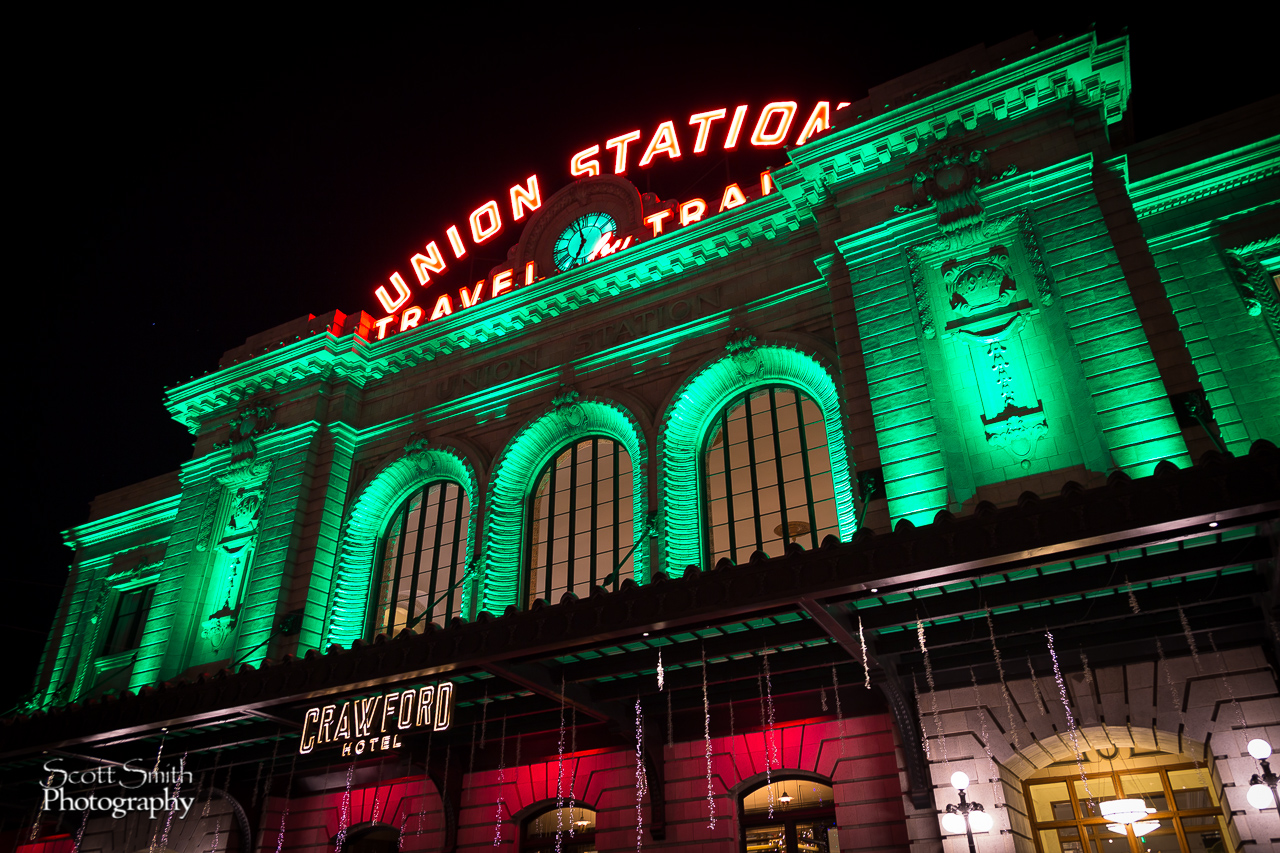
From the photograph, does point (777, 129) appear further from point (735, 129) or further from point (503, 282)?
point (503, 282)

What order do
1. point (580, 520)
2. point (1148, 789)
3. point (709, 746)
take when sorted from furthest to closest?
1. point (580, 520)
2. point (709, 746)
3. point (1148, 789)

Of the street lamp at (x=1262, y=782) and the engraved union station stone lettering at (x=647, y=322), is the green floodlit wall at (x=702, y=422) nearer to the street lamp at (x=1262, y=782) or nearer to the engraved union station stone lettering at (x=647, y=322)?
the engraved union station stone lettering at (x=647, y=322)

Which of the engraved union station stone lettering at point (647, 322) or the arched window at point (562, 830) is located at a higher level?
the engraved union station stone lettering at point (647, 322)

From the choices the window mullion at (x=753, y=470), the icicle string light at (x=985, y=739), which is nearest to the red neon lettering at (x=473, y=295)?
the window mullion at (x=753, y=470)

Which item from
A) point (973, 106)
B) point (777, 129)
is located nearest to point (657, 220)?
point (777, 129)

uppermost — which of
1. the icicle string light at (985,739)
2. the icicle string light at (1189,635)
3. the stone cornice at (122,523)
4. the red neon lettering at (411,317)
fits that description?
the red neon lettering at (411,317)

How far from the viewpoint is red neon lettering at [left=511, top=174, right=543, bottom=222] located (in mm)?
32594

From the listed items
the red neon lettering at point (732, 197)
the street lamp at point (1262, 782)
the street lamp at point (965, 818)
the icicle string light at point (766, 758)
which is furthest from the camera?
the red neon lettering at point (732, 197)

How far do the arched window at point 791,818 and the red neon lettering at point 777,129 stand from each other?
66.3 feet

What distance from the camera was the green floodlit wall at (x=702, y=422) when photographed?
2194 centimetres

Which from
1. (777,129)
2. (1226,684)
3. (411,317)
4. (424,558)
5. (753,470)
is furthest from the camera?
(411,317)

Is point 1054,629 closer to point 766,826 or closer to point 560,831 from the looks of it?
point 766,826

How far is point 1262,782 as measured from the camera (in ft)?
44.4

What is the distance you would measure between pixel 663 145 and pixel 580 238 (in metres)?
4.76
